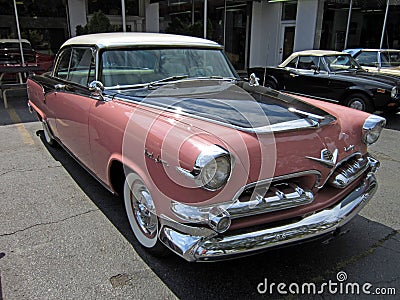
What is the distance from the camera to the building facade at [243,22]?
40.4 feet

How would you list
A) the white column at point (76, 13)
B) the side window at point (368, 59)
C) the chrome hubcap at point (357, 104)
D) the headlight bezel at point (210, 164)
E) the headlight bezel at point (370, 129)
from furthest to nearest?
the white column at point (76, 13)
the side window at point (368, 59)
the chrome hubcap at point (357, 104)
the headlight bezel at point (370, 129)
the headlight bezel at point (210, 164)

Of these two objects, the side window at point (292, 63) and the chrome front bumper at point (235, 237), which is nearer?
the chrome front bumper at point (235, 237)

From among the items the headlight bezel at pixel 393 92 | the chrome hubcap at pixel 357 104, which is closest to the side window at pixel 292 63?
the chrome hubcap at pixel 357 104

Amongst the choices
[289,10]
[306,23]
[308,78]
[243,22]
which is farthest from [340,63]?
[243,22]

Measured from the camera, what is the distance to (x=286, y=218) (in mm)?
2285

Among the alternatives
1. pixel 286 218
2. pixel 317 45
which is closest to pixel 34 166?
pixel 286 218

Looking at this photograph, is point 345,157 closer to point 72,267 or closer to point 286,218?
point 286,218

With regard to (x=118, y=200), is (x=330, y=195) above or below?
above

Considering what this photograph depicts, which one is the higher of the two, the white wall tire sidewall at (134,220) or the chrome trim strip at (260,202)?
the chrome trim strip at (260,202)

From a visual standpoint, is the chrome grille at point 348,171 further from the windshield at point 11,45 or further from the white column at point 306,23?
the white column at point 306,23

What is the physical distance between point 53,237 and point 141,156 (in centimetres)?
126

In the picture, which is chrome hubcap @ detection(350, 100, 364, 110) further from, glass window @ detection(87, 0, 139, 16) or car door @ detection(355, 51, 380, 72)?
glass window @ detection(87, 0, 139, 16)

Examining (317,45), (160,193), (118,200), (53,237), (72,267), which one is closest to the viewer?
(160,193)

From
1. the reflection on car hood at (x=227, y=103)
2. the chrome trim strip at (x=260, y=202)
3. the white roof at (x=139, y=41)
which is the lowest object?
the chrome trim strip at (x=260, y=202)
